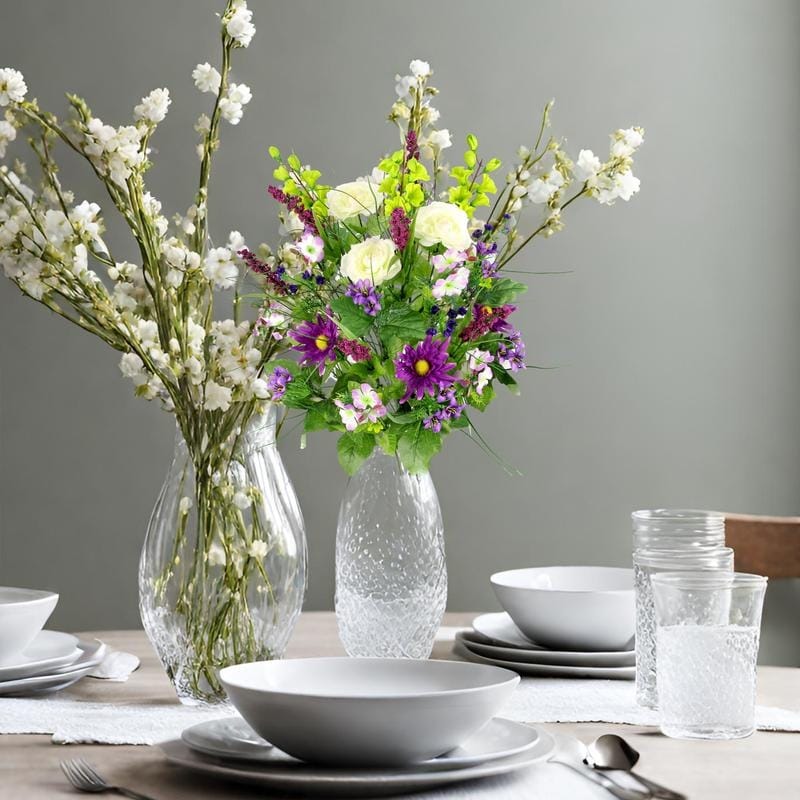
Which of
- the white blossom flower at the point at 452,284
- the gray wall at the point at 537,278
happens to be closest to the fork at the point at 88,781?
the white blossom flower at the point at 452,284

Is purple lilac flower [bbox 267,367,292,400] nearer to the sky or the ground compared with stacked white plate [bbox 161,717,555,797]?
nearer to the sky

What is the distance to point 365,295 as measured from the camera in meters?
1.01

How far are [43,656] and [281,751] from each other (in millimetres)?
486

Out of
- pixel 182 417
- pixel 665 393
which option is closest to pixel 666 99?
pixel 665 393

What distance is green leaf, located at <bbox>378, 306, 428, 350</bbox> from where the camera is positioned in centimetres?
104

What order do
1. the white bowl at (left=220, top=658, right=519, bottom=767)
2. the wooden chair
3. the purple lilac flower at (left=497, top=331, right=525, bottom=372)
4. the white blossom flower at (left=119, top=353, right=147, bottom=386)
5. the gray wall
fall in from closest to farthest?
the white bowl at (left=220, top=658, right=519, bottom=767), the white blossom flower at (left=119, top=353, right=147, bottom=386), the purple lilac flower at (left=497, top=331, right=525, bottom=372), the wooden chair, the gray wall

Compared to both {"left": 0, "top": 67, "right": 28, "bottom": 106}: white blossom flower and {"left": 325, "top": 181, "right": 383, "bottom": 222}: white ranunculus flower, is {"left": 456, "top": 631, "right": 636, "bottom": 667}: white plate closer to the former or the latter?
{"left": 325, "top": 181, "right": 383, "bottom": 222}: white ranunculus flower

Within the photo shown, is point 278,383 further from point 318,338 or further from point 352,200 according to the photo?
point 352,200

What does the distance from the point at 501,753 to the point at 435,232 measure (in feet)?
1.56

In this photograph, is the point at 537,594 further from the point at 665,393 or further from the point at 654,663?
the point at 665,393

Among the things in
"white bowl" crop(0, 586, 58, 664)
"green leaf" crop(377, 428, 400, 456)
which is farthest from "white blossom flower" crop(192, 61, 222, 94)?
"white bowl" crop(0, 586, 58, 664)

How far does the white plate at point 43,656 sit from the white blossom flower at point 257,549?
25 cm

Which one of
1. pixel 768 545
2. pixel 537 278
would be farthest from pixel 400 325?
pixel 537 278

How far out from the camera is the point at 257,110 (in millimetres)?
2572
